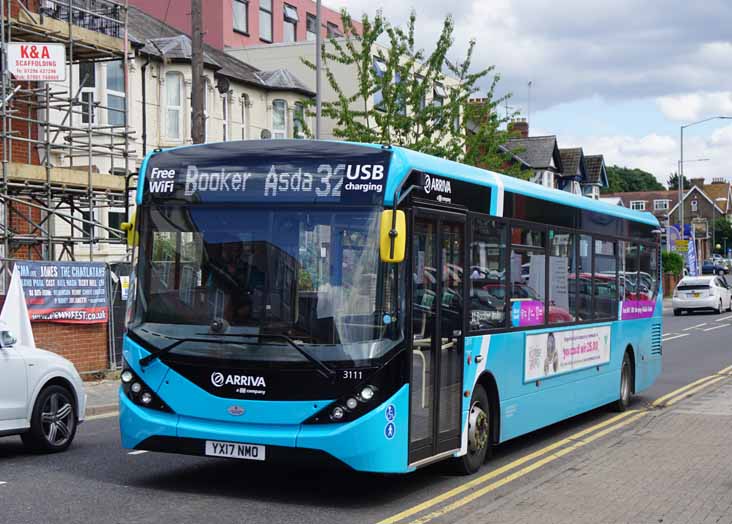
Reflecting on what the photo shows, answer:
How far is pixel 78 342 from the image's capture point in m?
17.7

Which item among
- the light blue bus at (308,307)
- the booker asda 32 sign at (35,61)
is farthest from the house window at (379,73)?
the light blue bus at (308,307)

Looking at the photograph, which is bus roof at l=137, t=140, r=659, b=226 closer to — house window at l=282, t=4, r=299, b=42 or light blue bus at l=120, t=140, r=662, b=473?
light blue bus at l=120, t=140, r=662, b=473

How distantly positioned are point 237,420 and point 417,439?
1416mm

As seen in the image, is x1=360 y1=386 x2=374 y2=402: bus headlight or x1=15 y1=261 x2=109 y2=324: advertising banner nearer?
x1=360 y1=386 x2=374 y2=402: bus headlight

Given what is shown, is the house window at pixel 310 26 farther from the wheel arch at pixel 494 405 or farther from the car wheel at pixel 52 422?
the wheel arch at pixel 494 405

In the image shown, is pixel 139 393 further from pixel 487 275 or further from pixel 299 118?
pixel 299 118

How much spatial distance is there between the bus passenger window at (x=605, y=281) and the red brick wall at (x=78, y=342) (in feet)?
29.2

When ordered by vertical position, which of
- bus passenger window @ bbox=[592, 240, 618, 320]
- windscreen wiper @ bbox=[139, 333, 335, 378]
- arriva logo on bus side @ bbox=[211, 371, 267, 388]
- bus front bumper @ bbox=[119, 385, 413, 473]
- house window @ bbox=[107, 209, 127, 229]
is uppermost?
house window @ bbox=[107, 209, 127, 229]

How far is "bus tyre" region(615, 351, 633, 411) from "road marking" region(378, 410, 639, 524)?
0.20m

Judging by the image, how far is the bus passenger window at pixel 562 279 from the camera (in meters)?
11.4

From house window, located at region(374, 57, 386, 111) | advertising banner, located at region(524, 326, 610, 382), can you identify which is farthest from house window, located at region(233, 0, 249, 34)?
advertising banner, located at region(524, 326, 610, 382)

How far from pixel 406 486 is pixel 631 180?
15766 cm

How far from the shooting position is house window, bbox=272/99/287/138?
35.8 meters

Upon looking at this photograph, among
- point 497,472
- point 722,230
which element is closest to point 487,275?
point 497,472
